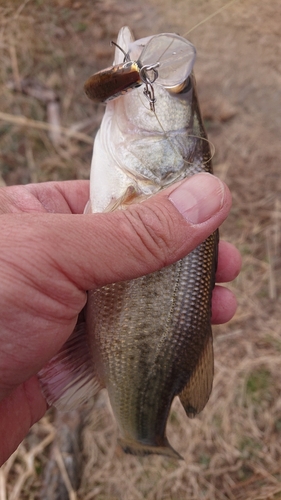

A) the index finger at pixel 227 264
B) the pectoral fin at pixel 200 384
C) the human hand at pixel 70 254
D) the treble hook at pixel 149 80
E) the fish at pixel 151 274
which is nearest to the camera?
the human hand at pixel 70 254

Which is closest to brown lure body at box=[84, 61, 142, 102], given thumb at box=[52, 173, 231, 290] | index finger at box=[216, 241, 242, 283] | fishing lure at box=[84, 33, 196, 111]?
fishing lure at box=[84, 33, 196, 111]

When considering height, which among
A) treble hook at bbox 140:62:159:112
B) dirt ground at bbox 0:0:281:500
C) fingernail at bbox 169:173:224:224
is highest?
treble hook at bbox 140:62:159:112

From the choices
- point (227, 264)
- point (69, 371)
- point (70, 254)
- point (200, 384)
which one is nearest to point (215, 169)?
point (227, 264)

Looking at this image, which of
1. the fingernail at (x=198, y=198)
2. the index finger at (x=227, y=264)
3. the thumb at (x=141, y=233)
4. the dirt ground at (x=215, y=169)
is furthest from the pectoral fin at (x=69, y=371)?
the dirt ground at (x=215, y=169)

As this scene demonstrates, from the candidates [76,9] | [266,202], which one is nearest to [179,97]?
[266,202]

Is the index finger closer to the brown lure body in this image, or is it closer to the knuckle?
the knuckle

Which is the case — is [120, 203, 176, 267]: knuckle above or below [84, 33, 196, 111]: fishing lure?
below

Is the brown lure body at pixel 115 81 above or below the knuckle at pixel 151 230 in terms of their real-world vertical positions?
above

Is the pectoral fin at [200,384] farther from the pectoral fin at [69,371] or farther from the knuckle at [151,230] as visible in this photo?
the knuckle at [151,230]
